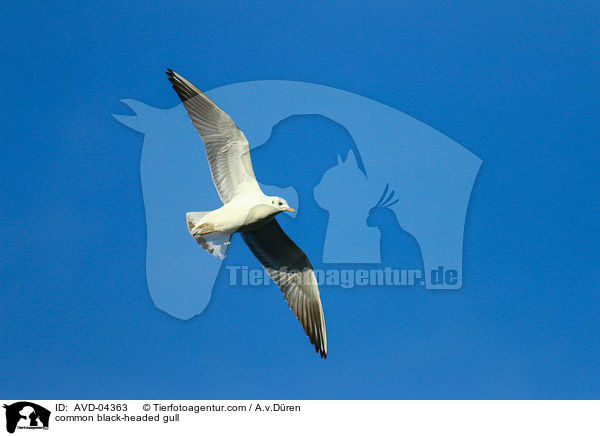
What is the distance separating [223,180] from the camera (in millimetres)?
3473

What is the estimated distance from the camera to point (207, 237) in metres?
3.44

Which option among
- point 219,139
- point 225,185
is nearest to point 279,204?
point 225,185

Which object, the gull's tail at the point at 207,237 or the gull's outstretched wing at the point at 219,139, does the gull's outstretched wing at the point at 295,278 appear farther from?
the gull's outstretched wing at the point at 219,139

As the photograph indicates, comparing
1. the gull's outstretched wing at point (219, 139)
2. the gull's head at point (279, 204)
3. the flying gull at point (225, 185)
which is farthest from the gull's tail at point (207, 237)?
the gull's head at point (279, 204)

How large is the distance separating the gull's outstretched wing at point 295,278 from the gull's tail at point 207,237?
0.19 meters

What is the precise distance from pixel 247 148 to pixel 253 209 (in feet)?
0.93

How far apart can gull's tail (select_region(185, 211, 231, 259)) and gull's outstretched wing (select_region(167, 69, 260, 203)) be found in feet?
0.59

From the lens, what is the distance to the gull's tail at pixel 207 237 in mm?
3418

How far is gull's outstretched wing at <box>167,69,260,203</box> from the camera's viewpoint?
3400mm
